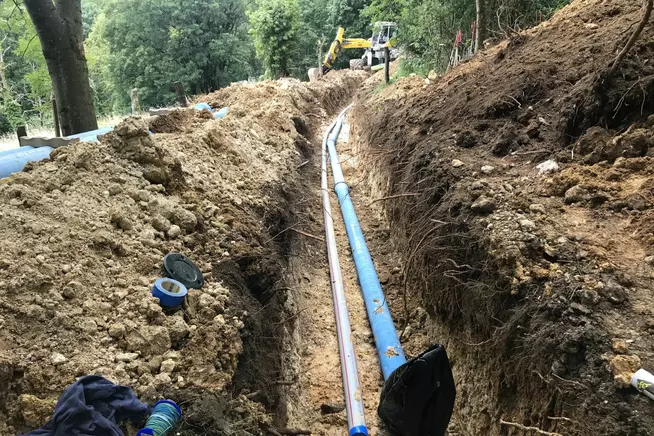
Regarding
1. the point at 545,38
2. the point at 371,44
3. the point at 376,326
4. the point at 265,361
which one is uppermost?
the point at 371,44

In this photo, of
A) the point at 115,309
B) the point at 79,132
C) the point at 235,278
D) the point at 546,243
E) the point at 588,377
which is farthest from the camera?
the point at 79,132

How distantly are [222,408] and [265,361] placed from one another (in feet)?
3.38

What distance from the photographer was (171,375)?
250 cm

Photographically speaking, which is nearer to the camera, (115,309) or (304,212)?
(115,309)

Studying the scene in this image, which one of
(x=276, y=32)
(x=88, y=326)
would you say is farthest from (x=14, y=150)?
(x=276, y=32)

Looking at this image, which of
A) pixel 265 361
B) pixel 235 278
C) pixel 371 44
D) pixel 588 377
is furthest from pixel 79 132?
pixel 371 44

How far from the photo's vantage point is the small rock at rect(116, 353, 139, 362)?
244 cm

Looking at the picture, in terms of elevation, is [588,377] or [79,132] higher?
[79,132]

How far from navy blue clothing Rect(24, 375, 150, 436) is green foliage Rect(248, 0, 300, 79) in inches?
952

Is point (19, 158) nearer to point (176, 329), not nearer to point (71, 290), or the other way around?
point (71, 290)

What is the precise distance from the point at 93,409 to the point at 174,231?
6.36ft

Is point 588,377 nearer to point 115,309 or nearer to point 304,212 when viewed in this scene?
point 115,309

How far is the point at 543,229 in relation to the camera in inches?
131

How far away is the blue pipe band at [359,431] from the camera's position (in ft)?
10.6
